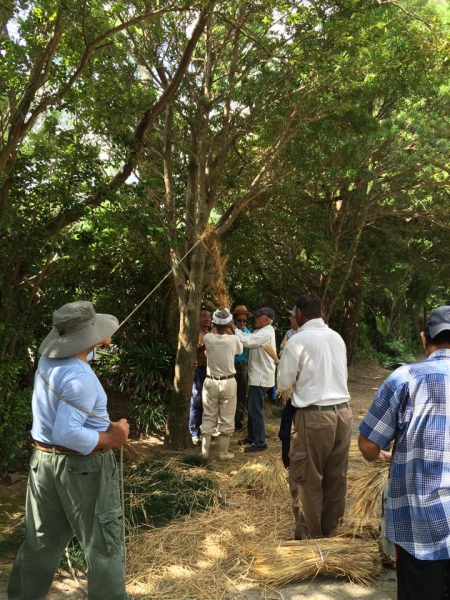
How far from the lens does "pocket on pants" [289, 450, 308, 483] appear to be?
4.07 m

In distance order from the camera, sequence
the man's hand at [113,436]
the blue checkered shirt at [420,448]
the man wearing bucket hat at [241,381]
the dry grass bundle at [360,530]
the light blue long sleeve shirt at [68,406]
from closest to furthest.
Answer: the blue checkered shirt at [420,448] < the light blue long sleeve shirt at [68,406] < the man's hand at [113,436] < the dry grass bundle at [360,530] < the man wearing bucket hat at [241,381]

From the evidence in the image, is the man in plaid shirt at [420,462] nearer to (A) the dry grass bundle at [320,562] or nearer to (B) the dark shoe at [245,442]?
(A) the dry grass bundle at [320,562]

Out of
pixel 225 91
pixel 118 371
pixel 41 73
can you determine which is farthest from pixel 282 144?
pixel 118 371

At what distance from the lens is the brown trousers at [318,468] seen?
4051mm

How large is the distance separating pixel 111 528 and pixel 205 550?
1709 mm

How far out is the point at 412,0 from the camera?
806 centimetres

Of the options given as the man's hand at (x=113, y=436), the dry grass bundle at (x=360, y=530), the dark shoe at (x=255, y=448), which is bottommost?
the dark shoe at (x=255, y=448)

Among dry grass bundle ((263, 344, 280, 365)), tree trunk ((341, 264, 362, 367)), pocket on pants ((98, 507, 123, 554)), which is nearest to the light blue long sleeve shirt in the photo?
pocket on pants ((98, 507, 123, 554))

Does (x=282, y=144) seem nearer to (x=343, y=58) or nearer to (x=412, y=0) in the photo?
(x=343, y=58)

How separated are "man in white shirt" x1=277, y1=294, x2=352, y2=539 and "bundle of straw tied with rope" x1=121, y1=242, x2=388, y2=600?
8.0 inches

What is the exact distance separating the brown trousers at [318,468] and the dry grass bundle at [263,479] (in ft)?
3.86

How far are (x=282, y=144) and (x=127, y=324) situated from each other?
13.5ft

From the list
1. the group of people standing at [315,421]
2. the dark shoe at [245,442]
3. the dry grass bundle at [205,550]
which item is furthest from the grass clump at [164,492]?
the dark shoe at [245,442]

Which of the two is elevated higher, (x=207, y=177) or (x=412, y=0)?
(x=412, y=0)
